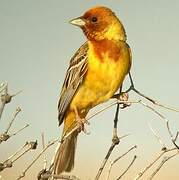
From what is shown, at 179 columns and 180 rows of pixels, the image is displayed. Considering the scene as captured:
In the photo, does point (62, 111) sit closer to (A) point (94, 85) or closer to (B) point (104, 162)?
(A) point (94, 85)

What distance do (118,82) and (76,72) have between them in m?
0.49

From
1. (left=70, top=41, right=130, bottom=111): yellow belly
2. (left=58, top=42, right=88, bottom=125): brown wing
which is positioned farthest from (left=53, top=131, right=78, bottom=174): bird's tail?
(left=70, top=41, right=130, bottom=111): yellow belly

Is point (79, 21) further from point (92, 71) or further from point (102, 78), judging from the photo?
point (102, 78)

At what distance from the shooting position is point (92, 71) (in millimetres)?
3953

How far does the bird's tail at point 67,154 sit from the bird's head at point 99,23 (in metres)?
0.94

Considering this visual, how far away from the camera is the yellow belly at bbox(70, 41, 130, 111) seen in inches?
152

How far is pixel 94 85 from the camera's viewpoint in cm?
393

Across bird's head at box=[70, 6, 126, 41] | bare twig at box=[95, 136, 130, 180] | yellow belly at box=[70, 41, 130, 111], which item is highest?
bird's head at box=[70, 6, 126, 41]

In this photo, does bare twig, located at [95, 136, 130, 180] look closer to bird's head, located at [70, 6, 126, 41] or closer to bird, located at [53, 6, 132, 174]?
bird, located at [53, 6, 132, 174]

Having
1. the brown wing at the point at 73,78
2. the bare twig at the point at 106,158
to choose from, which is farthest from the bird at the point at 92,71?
the bare twig at the point at 106,158

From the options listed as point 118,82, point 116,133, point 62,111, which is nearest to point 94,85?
point 118,82

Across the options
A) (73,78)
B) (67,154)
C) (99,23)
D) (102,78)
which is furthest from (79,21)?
(67,154)

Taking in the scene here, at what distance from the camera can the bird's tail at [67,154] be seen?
165 inches

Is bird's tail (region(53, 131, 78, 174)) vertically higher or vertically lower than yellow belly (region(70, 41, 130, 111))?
lower
